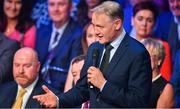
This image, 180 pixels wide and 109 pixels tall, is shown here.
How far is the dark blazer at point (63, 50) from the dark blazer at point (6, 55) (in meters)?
0.38

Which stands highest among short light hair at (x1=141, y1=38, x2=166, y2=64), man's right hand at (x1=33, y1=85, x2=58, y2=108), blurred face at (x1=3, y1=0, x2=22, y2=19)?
blurred face at (x1=3, y1=0, x2=22, y2=19)

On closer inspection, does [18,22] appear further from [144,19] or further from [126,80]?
[126,80]

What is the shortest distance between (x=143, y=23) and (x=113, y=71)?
5.69 ft

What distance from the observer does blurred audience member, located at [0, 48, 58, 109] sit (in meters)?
3.83

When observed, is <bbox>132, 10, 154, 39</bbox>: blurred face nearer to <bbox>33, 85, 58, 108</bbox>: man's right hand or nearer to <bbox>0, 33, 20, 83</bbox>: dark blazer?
A: <bbox>0, 33, 20, 83</bbox>: dark blazer

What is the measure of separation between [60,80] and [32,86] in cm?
59

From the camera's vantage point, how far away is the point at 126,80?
104 inches

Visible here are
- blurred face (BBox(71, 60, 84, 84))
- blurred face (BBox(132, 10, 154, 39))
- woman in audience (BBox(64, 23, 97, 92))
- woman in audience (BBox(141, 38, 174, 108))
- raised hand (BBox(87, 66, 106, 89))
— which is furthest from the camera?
blurred face (BBox(132, 10, 154, 39))

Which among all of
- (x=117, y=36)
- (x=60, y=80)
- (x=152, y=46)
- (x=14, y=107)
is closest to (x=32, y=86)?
(x=14, y=107)

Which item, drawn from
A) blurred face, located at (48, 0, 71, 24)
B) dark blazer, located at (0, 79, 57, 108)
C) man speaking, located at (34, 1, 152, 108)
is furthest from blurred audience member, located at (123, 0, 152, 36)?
man speaking, located at (34, 1, 152, 108)

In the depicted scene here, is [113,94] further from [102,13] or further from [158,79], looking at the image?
[158,79]

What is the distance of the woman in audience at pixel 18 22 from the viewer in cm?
475

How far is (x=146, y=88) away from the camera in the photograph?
8.51 feet

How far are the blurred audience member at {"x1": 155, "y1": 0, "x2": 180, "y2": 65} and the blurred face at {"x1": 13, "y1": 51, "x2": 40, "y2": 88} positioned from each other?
1.24 m
